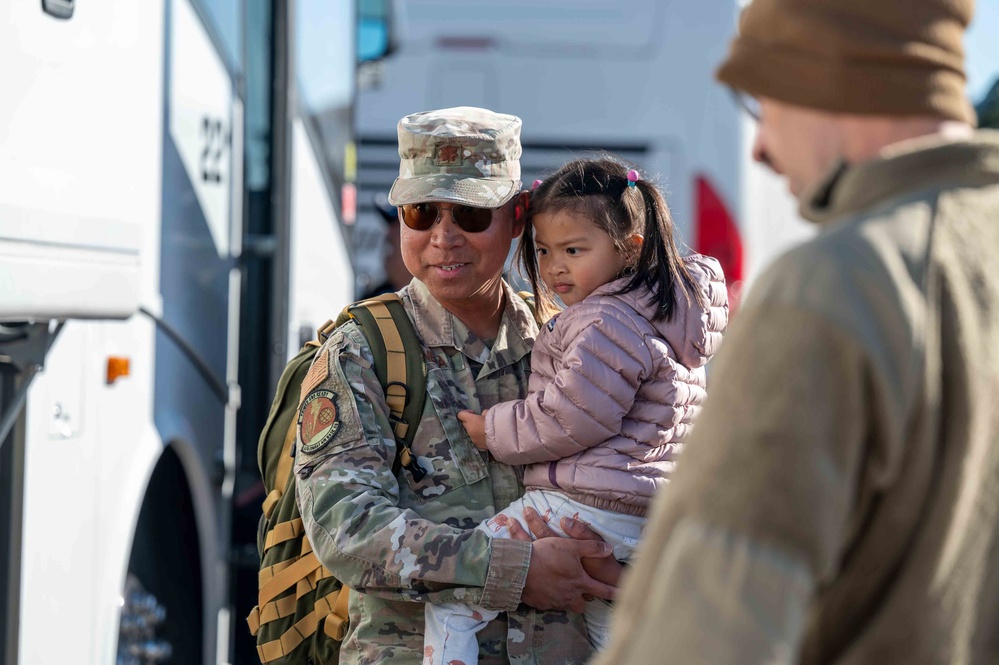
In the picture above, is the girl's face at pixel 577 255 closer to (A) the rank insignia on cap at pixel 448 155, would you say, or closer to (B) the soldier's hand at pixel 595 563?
(A) the rank insignia on cap at pixel 448 155

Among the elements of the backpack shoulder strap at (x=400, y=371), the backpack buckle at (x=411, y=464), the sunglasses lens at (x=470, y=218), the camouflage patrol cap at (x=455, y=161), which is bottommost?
the backpack buckle at (x=411, y=464)

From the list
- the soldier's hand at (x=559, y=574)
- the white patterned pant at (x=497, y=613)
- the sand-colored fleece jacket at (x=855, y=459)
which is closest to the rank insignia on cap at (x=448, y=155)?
the white patterned pant at (x=497, y=613)

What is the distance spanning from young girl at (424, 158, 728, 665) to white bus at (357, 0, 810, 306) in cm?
418

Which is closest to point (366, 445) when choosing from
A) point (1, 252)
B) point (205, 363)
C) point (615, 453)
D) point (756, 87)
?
point (615, 453)

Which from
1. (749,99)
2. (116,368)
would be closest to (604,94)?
(749,99)

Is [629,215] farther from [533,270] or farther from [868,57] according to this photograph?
[868,57]

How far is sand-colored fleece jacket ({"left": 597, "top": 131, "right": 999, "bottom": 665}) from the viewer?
0.95 m

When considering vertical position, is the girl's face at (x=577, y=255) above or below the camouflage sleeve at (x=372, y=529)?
above

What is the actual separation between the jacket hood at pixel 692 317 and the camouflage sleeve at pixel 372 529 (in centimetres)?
49

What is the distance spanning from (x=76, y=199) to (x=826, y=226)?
5.51 feet

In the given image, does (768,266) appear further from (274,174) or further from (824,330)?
(274,174)

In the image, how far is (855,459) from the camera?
968mm

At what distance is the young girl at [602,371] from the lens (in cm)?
206

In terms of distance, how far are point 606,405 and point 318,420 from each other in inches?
20.2
